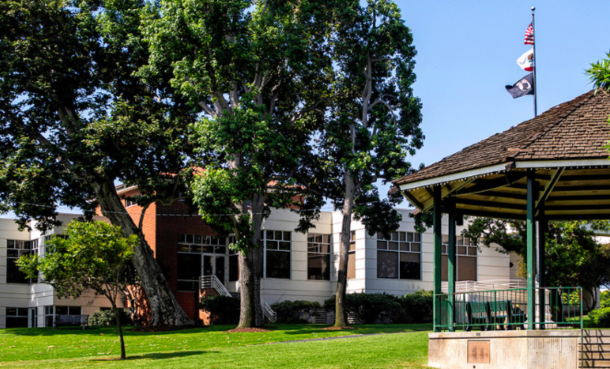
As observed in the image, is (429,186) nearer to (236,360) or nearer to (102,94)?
(236,360)

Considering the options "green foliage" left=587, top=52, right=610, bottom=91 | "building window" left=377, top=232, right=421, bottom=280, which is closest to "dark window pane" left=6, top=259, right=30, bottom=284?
"building window" left=377, top=232, right=421, bottom=280

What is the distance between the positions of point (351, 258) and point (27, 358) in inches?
856

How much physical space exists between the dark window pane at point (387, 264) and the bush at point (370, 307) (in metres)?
3.65

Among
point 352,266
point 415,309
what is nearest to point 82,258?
point 415,309

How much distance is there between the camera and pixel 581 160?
43.3 ft

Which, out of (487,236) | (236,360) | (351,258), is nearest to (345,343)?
(236,360)

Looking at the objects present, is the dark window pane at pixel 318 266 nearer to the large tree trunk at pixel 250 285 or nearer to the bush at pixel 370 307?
the bush at pixel 370 307

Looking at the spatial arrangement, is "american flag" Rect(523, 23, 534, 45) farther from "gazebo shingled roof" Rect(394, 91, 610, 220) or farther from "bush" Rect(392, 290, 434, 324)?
"bush" Rect(392, 290, 434, 324)

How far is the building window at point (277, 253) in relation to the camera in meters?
37.9

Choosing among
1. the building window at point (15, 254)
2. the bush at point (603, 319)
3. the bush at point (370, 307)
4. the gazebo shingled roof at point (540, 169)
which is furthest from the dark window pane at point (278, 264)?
the gazebo shingled roof at point (540, 169)

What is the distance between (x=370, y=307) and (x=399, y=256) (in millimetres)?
5496

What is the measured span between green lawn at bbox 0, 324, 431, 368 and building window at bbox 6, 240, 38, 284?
14567 mm

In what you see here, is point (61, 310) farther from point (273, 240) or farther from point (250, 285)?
point (250, 285)

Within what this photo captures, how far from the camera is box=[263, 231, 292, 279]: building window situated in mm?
37938
